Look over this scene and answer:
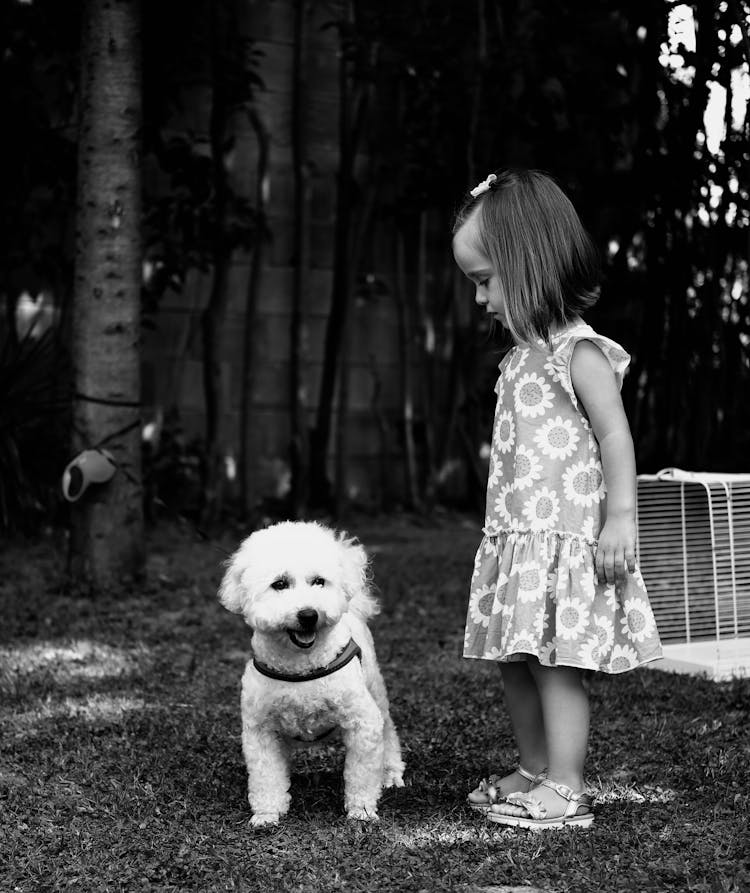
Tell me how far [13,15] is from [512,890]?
6.58 metres

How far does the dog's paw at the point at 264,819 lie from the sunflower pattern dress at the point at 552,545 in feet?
1.91

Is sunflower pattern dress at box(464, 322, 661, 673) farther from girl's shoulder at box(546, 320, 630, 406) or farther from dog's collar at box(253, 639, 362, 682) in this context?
dog's collar at box(253, 639, 362, 682)

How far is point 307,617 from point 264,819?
1.63ft

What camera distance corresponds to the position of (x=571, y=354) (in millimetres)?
2902

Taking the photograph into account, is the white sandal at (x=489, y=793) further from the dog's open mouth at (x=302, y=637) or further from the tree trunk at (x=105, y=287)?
the tree trunk at (x=105, y=287)

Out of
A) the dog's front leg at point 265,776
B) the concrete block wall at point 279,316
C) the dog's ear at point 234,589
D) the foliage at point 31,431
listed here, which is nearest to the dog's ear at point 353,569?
the dog's ear at point 234,589

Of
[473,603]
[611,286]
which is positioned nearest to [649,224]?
[611,286]

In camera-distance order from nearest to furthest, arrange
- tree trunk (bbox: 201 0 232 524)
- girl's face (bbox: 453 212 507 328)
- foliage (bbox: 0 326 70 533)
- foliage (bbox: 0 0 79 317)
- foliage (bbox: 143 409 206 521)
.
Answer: girl's face (bbox: 453 212 507 328) < foliage (bbox: 0 326 70 533) < foliage (bbox: 0 0 79 317) < tree trunk (bbox: 201 0 232 524) < foliage (bbox: 143 409 206 521)

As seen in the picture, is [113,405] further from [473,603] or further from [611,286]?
[473,603]

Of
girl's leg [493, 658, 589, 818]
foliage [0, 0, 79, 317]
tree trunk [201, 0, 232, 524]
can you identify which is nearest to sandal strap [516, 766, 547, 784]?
girl's leg [493, 658, 589, 818]

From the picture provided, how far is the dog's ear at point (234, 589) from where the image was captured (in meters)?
2.88

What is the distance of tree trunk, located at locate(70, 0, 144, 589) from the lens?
19.1 ft

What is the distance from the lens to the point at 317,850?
8.88 ft

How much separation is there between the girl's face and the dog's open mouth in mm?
855
